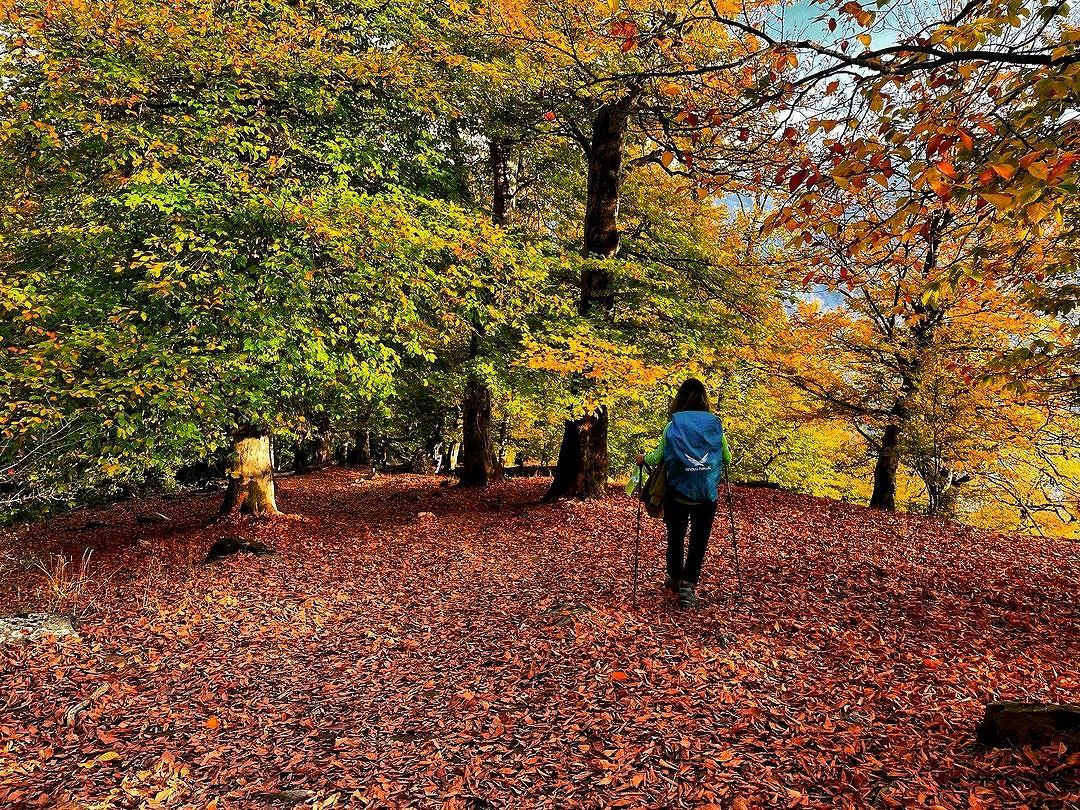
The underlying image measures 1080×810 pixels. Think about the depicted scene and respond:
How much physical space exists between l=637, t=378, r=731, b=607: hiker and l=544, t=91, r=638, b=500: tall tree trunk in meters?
5.33

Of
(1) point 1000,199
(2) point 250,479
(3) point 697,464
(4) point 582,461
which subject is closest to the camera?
(1) point 1000,199

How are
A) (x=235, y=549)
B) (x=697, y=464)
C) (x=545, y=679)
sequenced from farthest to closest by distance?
1. (x=235, y=549)
2. (x=697, y=464)
3. (x=545, y=679)

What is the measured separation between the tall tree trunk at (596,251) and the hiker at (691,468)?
533 centimetres

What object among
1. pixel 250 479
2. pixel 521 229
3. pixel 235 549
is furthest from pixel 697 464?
Result: pixel 250 479

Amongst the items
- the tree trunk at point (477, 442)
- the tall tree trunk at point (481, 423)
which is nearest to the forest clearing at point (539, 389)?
the tall tree trunk at point (481, 423)

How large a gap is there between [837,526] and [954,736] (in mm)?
7275

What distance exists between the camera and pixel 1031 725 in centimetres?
318

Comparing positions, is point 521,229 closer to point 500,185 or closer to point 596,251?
point 596,251

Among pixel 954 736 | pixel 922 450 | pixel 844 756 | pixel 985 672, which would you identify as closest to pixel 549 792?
pixel 844 756

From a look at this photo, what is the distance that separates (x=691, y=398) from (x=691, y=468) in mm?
773

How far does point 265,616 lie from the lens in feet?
21.7

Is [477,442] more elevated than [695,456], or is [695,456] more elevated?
[695,456]

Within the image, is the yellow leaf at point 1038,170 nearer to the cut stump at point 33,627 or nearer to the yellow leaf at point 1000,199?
the yellow leaf at point 1000,199

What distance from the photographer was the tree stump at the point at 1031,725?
312 centimetres
